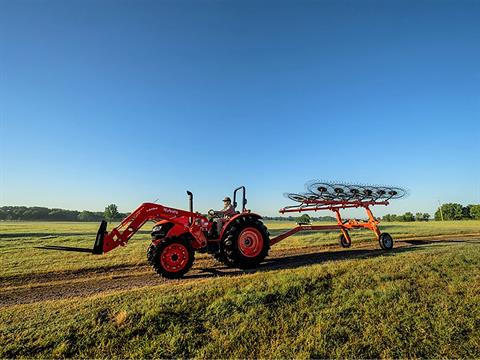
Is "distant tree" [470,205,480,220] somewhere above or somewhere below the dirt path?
above

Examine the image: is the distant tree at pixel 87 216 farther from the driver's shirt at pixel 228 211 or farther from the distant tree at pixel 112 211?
the driver's shirt at pixel 228 211

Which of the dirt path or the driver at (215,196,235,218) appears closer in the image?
the dirt path

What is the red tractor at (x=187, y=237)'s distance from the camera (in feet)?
30.2

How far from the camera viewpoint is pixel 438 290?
7.08 metres

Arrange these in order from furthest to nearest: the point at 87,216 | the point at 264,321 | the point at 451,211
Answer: the point at 87,216, the point at 451,211, the point at 264,321

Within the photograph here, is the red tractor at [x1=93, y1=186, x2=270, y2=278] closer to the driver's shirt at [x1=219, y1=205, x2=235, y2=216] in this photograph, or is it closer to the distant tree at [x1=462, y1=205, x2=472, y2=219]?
the driver's shirt at [x1=219, y1=205, x2=235, y2=216]

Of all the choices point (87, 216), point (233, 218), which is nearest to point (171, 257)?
point (233, 218)

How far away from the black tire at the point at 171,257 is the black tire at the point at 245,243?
4.54 ft

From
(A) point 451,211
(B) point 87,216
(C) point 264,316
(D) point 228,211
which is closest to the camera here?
(C) point 264,316

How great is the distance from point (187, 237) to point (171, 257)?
932mm

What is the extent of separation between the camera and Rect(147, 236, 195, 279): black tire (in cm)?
910

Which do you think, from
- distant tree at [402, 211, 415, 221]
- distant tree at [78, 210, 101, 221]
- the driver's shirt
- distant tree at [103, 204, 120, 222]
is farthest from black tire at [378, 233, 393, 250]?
distant tree at [78, 210, 101, 221]

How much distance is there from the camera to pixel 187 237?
32.9 ft

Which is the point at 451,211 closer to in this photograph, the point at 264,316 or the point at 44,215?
the point at 264,316
